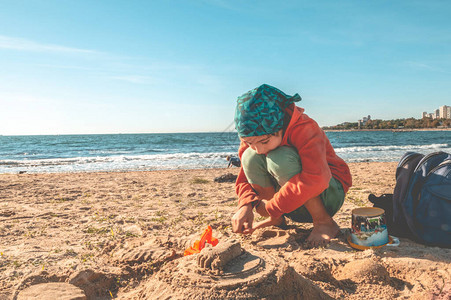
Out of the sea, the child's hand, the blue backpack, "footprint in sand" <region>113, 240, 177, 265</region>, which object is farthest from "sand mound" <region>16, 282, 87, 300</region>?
the sea

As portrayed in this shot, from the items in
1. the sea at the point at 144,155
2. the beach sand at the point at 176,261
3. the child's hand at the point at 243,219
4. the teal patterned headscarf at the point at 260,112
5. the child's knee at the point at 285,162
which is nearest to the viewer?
the beach sand at the point at 176,261

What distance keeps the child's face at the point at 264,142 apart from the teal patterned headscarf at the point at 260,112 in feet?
0.14

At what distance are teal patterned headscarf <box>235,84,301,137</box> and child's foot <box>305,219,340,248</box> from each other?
88 centimetres

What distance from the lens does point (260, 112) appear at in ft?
6.17

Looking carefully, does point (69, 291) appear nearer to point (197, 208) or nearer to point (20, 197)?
point (197, 208)

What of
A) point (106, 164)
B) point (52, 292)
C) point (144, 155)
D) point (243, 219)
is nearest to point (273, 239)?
point (243, 219)

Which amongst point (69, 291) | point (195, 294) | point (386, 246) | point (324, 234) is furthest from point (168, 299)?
point (386, 246)

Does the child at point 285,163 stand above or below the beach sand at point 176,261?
above

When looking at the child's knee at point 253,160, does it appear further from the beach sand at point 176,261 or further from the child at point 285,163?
the beach sand at point 176,261

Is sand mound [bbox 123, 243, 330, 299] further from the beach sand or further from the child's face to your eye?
the child's face

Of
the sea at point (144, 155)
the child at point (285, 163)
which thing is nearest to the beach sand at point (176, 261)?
the child at point (285, 163)

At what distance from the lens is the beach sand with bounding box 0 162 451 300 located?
4.78ft

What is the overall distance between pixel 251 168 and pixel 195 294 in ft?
3.61

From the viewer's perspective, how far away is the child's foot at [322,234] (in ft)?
7.36
